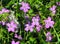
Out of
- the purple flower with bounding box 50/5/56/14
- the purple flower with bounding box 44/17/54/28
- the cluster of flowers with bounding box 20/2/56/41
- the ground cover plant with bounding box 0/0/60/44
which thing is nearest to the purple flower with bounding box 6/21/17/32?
the ground cover plant with bounding box 0/0/60/44

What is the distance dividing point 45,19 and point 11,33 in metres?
0.42

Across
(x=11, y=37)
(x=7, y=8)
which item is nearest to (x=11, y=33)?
(x=11, y=37)

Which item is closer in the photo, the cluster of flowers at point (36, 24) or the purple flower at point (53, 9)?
the cluster of flowers at point (36, 24)

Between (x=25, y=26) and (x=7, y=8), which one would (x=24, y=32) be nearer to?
(x=25, y=26)

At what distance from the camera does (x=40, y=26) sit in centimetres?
272

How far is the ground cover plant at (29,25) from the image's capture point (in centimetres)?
269

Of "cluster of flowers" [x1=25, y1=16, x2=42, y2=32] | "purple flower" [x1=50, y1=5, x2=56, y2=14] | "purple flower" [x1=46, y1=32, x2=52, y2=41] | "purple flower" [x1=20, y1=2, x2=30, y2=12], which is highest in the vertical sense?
"purple flower" [x1=20, y1=2, x2=30, y2=12]

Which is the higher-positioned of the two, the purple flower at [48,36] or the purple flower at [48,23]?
the purple flower at [48,23]

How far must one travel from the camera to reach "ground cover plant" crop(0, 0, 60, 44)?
2686 millimetres

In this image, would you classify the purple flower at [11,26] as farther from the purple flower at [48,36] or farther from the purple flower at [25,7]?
the purple flower at [48,36]

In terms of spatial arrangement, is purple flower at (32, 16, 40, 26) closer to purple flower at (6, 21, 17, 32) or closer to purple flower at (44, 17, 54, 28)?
purple flower at (44, 17, 54, 28)

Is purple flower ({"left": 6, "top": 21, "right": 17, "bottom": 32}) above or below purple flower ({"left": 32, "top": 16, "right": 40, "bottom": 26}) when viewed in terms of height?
below

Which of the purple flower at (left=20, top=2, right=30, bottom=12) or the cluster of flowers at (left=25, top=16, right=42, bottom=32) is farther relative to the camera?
the purple flower at (left=20, top=2, right=30, bottom=12)

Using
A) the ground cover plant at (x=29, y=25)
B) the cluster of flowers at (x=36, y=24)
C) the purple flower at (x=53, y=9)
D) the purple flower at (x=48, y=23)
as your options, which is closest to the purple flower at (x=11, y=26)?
the ground cover plant at (x=29, y=25)
